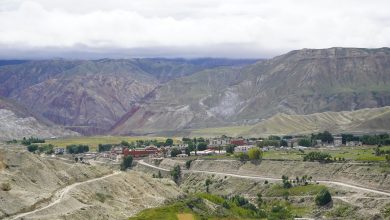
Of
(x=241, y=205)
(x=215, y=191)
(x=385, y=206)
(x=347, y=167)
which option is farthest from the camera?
(x=215, y=191)

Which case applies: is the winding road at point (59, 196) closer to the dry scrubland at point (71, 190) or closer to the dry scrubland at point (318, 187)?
the dry scrubland at point (71, 190)

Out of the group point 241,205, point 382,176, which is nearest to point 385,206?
point 382,176

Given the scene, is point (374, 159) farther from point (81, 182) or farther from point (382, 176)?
point (81, 182)

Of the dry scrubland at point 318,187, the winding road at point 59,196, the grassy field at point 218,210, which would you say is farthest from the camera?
the dry scrubland at point 318,187

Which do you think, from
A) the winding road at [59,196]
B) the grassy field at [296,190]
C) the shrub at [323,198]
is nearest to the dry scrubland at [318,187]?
the grassy field at [296,190]

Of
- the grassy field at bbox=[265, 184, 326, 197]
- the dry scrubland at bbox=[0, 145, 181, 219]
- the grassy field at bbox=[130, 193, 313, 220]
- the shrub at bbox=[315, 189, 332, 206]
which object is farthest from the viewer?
the grassy field at bbox=[265, 184, 326, 197]

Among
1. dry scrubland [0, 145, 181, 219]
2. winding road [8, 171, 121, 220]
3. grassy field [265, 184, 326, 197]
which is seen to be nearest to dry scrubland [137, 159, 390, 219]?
grassy field [265, 184, 326, 197]

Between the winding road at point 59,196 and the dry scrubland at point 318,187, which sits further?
the dry scrubland at point 318,187

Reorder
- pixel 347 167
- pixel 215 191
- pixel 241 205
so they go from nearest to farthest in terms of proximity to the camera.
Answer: pixel 241 205
pixel 347 167
pixel 215 191

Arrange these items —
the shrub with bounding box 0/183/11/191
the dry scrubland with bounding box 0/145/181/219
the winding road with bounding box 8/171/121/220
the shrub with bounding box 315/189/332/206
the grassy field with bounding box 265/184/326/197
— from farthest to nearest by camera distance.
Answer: the grassy field with bounding box 265/184/326/197
the shrub with bounding box 315/189/332/206
the shrub with bounding box 0/183/11/191
the dry scrubland with bounding box 0/145/181/219
the winding road with bounding box 8/171/121/220

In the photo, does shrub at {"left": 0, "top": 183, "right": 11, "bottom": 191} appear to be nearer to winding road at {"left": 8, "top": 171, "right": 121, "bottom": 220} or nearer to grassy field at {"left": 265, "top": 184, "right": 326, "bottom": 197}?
winding road at {"left": 8, "top": 171, "right": 121, "bottom": 220}

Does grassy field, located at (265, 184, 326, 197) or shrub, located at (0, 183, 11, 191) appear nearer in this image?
shrub, located at (0, 183, 11, 191)
